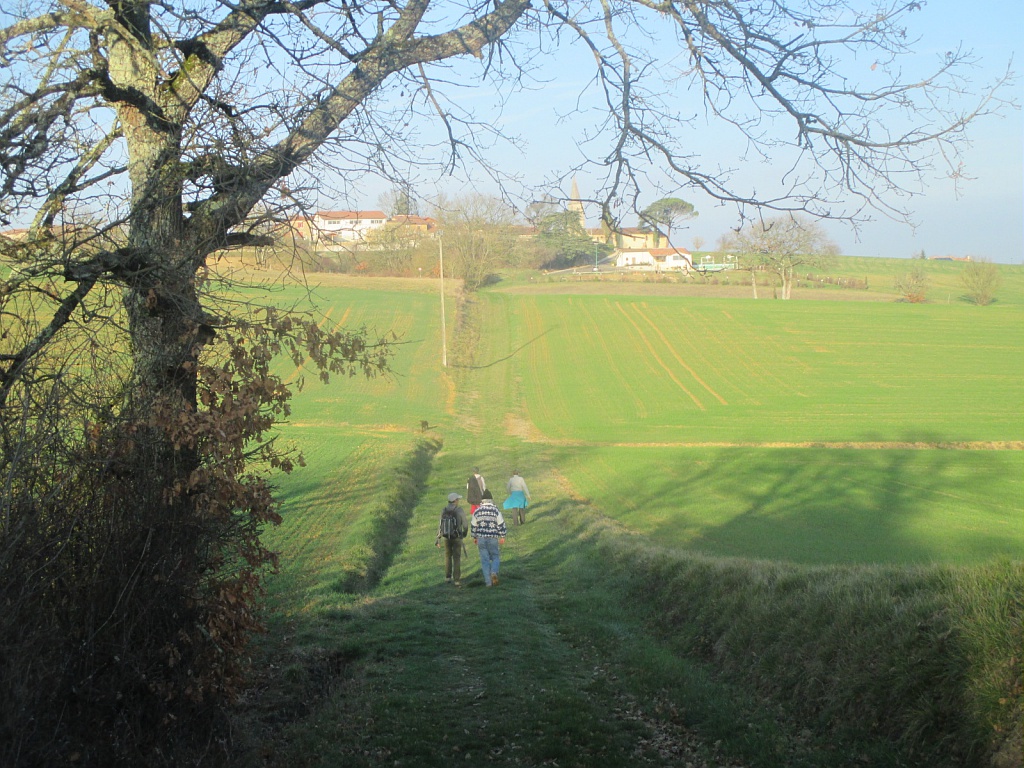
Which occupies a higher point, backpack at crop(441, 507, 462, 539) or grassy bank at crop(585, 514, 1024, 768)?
grassy bank at crop(585, 514, 1024, 768)

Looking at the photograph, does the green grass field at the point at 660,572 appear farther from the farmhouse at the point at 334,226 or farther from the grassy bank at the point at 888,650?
the farmhouse at the point at 334,226

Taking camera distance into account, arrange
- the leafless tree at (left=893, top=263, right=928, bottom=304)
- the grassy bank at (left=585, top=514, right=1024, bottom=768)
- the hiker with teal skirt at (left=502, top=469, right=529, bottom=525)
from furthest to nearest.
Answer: the leafless tree at (left=893, top=263, right=928, bottom=304), the hiker with teal skirt at (left=502, top=469, right=529, bottom=525), the grassy bank at (left=585, top=514, right=1024, bottom=768)

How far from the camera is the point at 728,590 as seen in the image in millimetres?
8852

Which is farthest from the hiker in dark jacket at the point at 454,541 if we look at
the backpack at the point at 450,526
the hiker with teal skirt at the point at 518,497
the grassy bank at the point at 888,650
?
the hiker with teal skirt at the point at 518,497

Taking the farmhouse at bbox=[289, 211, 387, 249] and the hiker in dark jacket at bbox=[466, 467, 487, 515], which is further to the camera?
the hiker in dark jacket at bbox=[466, 467, 487, 515]

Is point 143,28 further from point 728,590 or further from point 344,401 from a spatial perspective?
point 344,401

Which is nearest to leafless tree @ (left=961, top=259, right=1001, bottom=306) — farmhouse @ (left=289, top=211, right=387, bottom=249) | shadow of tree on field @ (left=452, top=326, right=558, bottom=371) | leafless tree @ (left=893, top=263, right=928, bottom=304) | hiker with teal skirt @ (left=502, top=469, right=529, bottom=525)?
leafless tree @ (left=893, top=263, right=928, bottom=304)

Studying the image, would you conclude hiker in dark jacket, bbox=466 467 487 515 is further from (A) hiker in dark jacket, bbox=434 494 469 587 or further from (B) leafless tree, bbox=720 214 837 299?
(B) leafless tree, bbox=720 214 837 299

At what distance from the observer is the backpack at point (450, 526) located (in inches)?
518

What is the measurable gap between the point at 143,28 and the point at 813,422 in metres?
37.3

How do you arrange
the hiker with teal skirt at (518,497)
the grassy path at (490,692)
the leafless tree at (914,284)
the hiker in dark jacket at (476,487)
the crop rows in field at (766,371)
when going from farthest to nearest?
the leafless tree at (914,284) < the crop rows in field at (766,371) < the hiker with teal skirt at (518,497) < the hiker in dark jacket at (476,487) < the grassy path at (490,692)

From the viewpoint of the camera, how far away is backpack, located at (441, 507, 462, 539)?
13156 mm

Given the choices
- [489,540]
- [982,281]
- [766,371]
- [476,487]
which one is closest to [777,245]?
[489,540]

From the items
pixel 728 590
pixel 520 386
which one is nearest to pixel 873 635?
pixel 728 590
